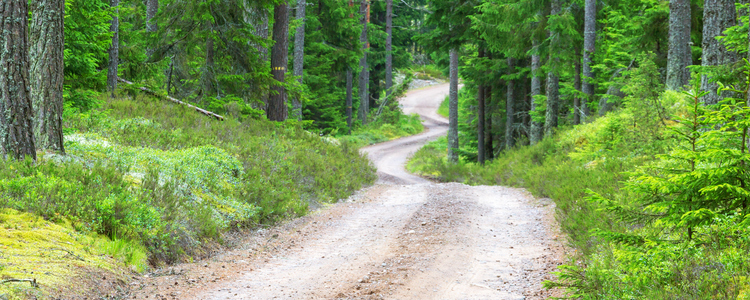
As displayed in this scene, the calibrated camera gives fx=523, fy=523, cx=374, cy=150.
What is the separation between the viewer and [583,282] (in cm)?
521

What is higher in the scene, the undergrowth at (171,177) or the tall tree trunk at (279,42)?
the tall tree trunk at (279,42)

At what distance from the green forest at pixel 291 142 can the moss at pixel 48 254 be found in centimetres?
2

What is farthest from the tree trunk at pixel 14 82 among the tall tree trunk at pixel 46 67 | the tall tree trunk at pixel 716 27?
the tall tree trunk at pixel 716 27

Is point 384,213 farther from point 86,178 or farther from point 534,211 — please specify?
point 86,178

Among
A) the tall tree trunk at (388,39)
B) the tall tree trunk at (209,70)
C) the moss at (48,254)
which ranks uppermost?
the tall tree trunk at (388,39)

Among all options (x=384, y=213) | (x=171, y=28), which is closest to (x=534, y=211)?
(x=384, y=213)

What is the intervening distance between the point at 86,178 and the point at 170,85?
11140 millimetres

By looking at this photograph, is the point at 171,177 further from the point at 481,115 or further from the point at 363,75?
the point at 363,75

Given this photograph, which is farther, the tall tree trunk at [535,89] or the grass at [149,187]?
the tall tree trunk at [535,89]

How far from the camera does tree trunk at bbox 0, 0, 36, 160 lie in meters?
7.30

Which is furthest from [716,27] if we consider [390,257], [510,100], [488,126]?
[488,126]

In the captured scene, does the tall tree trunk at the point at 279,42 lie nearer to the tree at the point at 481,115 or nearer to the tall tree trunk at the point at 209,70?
the tall tree trunk at the point at 209,70

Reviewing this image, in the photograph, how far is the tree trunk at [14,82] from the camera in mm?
7301

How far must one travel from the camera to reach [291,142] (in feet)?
52.5
